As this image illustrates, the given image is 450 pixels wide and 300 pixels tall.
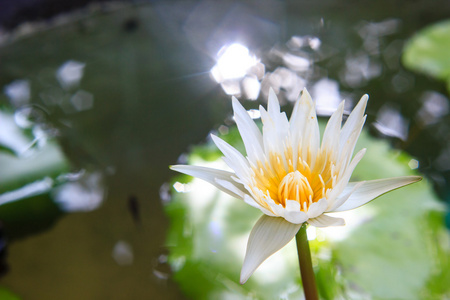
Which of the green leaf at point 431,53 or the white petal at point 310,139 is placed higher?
the white petal at point 310,139

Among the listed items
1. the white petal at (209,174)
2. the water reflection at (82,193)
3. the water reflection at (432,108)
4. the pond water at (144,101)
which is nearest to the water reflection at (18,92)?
the pond water at (144,101)

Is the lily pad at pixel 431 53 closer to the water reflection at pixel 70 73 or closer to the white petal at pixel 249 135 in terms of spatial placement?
the white petal at pixel 249 135

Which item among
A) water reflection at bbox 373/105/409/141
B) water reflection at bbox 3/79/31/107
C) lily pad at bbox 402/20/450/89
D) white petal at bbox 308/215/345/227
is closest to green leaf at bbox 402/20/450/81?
lily pad at bbox 402/20/450/89

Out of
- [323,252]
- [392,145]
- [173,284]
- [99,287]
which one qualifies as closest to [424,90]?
[392,145]

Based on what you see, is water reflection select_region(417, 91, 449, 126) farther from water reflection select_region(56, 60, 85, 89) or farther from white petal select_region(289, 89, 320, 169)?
water reflection select_region(56, 60, 85, 89)

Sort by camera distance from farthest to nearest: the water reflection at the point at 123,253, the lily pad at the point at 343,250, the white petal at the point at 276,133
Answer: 1. the water reflection at the point at 123,253
2. the lily pad at the point at 343,250
3. the white petal at the point at 276,133

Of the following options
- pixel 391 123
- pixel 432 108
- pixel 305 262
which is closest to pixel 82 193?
pixel 305 262

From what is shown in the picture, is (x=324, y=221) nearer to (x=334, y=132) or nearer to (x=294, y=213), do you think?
(x=294, y=213)
